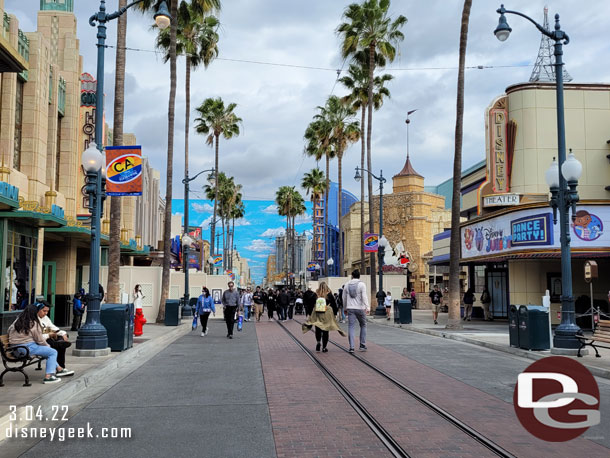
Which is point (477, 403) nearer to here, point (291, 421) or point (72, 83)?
point (291, 421)

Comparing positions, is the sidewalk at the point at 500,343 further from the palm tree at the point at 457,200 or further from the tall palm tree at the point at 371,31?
the tall palm tree at the point at 371,31

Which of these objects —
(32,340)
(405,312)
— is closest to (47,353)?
(32,340)

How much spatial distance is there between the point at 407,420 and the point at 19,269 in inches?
610

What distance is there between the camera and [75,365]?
12383 mm

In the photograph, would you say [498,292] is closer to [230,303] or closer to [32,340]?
[230,303]

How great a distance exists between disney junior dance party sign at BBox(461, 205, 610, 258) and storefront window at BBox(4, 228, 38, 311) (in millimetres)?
17901

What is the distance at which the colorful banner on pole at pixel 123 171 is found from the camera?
15.5 metres

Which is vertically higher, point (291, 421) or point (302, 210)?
point (302, 210)

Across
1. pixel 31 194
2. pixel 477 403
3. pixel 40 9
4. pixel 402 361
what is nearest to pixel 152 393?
pixel 477 403

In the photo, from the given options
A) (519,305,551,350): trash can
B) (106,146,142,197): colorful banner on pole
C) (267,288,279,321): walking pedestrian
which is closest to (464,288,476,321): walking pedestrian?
(267,288,279,321): walking pedestrian

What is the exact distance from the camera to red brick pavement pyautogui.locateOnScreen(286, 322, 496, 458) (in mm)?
6469

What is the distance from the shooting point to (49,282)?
2492cm

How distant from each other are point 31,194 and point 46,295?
4.78 m

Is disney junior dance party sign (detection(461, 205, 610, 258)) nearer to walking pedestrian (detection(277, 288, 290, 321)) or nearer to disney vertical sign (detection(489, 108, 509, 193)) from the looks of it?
disney vertical sign (detection(489, 108, 509, 193))
